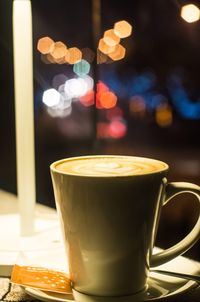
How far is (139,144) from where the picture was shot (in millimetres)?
5707

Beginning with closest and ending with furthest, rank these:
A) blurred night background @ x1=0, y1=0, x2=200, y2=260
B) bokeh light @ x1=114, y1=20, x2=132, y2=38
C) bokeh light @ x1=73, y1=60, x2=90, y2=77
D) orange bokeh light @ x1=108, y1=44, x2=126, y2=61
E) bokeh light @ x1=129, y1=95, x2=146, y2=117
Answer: blurred night background @ x1=0, y1=0, x2=200, y2=260 → bokeh light @ x1=73, y1=60, x2=90, y2=77 → orange bokeh light @ x1=108, y1=44, x2=126, y2=61 → bokeh light @ x1=114, y1=20, x2=132, y2=38 → bokeh light @ x1=129, y1=95, x2=146, y2=117

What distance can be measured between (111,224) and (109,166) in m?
0.07

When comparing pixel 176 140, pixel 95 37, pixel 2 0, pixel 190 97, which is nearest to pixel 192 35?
pixel 176 140

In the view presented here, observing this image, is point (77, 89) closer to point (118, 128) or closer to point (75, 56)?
point (118, 128)

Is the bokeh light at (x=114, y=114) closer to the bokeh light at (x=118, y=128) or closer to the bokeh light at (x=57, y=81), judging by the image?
the bokeh light at (x=118, y=128)

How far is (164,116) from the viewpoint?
22.5 ft

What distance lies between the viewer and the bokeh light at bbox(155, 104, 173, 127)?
660 centimetres

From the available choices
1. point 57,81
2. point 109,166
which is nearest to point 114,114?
point 57,81

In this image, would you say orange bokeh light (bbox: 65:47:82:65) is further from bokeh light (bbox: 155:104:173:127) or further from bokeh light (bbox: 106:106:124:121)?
bokeh light (bbox: 106:106:124:121)

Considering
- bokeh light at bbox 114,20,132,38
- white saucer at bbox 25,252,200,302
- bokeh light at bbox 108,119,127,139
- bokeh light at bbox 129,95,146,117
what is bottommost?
bokeh light at bbox 108,119,127,139

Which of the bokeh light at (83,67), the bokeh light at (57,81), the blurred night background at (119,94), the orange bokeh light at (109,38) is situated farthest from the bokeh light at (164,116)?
the bokeh light at (83,67)

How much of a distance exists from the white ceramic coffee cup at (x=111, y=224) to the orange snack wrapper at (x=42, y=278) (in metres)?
0.01

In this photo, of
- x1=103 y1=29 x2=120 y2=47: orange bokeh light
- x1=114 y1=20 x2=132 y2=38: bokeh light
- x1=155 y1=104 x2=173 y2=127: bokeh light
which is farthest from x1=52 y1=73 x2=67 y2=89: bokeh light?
x1=155 y1=104 x2=173 y2=127: bokeh light

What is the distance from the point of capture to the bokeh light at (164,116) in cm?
660
